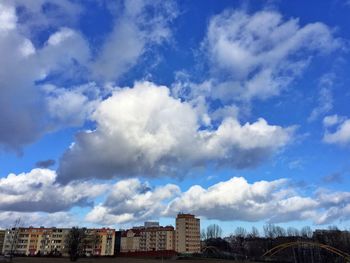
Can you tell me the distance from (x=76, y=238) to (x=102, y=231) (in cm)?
8474

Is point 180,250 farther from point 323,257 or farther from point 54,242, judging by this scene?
point 323,257

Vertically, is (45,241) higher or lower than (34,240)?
lower

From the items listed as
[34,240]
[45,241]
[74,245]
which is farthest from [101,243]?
[74,245]

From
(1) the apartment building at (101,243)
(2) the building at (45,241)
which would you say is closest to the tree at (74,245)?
(1) the apartment building at (101,243)

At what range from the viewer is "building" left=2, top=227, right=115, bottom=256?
599 feet

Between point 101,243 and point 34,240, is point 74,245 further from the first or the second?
point 34,240

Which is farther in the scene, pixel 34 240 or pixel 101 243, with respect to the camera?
pixel 101 243

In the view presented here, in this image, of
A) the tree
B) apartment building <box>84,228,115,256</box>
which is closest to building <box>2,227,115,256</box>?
apartment building <box>84,228,115,256</box>

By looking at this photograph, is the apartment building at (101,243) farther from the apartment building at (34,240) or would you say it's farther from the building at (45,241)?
the apartment building at (34,240)

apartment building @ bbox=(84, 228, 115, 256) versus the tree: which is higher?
apartment building @ bbox=(84, 228, 115, 256)

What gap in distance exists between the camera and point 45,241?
616ft

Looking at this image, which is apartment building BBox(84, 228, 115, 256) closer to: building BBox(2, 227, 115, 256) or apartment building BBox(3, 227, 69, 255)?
building BBox(2, 227, 115, 256)

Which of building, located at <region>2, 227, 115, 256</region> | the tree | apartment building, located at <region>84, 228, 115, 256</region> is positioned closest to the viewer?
the tree

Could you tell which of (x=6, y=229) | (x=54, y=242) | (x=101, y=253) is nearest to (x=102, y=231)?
(x=101, y=253)
